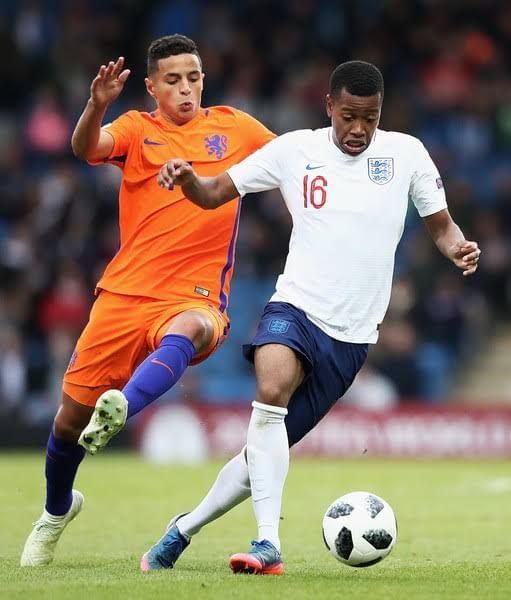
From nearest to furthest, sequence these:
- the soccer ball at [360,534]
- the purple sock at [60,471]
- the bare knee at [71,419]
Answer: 1. the soccer ball at [360,534]
2. the bare knee at [71,419]
3. the purple sock at [60,471]

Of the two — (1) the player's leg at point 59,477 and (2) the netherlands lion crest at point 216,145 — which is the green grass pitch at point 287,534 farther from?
(2) the netherlands lion crest at point 216,145

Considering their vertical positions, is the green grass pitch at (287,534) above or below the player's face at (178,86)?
below

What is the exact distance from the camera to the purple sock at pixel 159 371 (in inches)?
282

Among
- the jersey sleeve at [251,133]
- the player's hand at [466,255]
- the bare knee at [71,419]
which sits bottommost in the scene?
the bare knee at [71,419]

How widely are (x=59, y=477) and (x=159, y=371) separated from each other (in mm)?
1203

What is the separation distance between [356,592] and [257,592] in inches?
18.2

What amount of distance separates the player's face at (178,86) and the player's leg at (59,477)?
1.68 m

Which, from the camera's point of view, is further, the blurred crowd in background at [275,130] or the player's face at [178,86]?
the blurred crowd in background at [275,130]

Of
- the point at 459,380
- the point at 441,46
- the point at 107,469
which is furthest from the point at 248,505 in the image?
the point at 441,46

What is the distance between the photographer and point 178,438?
18375 millimetres

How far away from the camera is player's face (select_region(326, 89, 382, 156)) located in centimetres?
719

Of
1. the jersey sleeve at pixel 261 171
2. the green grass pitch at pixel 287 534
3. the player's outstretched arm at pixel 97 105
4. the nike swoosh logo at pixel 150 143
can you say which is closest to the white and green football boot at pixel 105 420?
the green grass pitch at pixel 287 534

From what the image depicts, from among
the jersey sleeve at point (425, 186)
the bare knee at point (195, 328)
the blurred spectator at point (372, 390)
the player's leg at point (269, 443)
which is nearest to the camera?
the player's leg at point (269, 443)

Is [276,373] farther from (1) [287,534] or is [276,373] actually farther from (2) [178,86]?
(1) [287,534]
